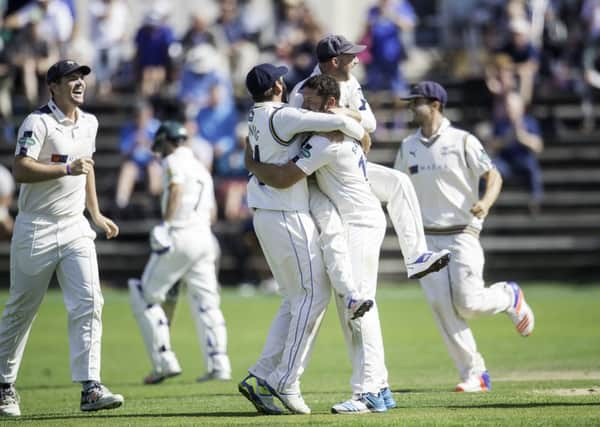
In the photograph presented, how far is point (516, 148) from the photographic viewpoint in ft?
78.6

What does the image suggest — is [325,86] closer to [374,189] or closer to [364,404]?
[374,189]

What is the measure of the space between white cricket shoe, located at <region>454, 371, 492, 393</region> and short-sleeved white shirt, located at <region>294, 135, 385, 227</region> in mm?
2317

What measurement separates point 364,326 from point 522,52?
633 inches

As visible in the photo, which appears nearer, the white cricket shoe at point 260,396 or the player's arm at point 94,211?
the white cricket shoe at point 260,396

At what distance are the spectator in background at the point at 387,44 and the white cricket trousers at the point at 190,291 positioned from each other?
39.2ft

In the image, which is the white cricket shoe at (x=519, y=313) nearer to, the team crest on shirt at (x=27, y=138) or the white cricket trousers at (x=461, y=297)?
the white cricket trousers at (x=461, y=297)

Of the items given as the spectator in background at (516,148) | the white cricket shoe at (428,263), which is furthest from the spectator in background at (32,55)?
the white cricket shoe at (428,263)

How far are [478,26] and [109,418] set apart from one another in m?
20.5

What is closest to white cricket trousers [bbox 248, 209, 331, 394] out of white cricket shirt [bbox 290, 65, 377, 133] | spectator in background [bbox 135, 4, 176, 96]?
white cricket shirt [bbox 290, 65, 377, 133]

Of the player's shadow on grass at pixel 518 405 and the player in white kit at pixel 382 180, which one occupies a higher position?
the player in white kit at pixel 382 180

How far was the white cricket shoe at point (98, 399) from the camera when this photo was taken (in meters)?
9.74

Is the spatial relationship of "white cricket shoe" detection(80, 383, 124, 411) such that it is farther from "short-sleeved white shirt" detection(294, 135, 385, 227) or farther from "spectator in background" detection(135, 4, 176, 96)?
"spectator in background" detection(135, 4, 176, 96)

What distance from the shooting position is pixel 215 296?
549 inches

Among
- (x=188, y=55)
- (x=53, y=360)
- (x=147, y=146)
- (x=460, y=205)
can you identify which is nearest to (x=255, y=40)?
(x=188, y=55)
